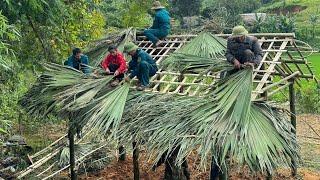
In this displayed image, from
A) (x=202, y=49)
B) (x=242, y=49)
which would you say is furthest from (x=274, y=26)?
(x=242, y=49)

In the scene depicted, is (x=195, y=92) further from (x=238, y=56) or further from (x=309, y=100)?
(x=309, y=100)

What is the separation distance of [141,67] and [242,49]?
1.41m

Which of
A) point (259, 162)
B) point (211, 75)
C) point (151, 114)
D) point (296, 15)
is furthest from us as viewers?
point (296, 15)

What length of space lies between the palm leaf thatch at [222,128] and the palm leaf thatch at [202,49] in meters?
0.77

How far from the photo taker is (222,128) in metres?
5.24

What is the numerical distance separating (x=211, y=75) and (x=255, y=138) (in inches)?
62.5

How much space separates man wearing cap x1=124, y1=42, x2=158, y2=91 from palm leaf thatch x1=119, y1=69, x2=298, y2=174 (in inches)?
30.0

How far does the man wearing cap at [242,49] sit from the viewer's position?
20.4ft

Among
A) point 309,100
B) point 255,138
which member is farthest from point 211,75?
point 309,100

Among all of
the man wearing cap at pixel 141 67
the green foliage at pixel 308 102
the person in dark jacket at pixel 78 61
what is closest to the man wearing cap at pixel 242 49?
the man wearing cap at pixel 141 67

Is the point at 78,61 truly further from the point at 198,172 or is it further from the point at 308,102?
the point at 308,102

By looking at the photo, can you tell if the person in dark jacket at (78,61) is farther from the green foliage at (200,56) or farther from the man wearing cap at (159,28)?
the green foliage at (200,56)

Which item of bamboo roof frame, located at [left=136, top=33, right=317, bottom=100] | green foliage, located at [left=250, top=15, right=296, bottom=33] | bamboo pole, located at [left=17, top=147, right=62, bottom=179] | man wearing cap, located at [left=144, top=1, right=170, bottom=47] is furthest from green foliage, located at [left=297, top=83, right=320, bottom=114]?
green foliage, located at [left=250, top=15, right=296, bottom=33]

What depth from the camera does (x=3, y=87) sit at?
885cm
